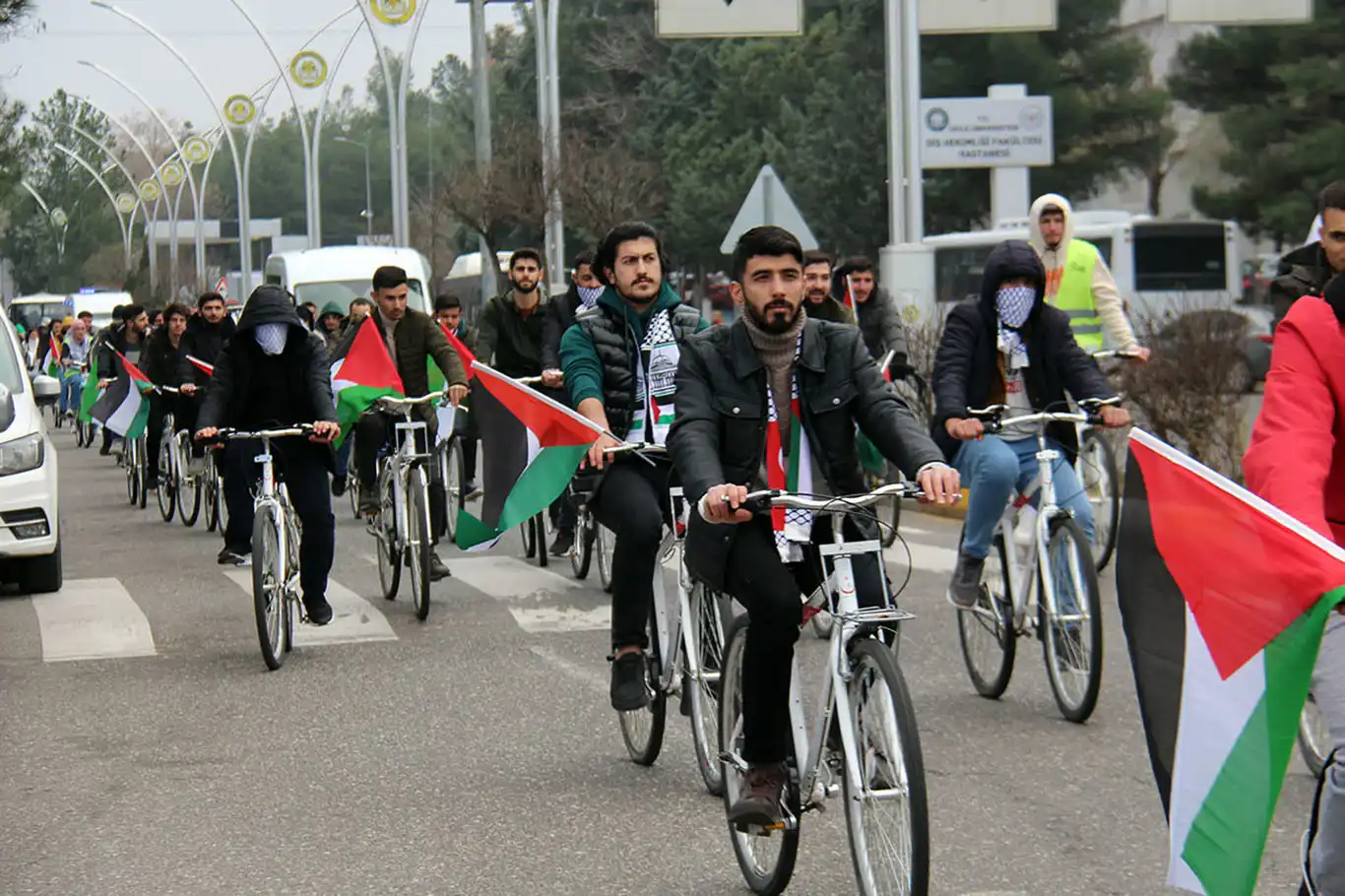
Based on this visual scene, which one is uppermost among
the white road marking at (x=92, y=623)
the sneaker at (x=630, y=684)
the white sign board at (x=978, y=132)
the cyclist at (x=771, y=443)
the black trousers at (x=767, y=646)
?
the white sign board at (x=978, y=132)

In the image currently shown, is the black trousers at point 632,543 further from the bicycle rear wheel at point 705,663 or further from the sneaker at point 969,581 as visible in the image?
the sneaker at point 969,581

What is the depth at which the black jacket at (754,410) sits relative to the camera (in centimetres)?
559

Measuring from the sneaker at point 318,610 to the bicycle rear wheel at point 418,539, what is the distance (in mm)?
791

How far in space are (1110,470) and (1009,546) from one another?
4.24 metres

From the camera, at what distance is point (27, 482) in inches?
485

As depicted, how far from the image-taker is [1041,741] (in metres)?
7.78

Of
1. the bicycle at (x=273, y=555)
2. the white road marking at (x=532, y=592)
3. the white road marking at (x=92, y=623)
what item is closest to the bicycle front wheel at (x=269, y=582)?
the bicycle at (x=273, y=555)

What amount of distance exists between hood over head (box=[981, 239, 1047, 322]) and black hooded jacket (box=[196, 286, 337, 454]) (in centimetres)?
356

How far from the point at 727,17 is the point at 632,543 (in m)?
15.4

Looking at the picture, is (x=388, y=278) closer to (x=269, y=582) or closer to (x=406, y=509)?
(x=406, y=509)

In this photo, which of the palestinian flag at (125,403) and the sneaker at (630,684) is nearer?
the sneaker at (630,684)

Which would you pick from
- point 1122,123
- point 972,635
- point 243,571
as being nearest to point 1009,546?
point 972,635

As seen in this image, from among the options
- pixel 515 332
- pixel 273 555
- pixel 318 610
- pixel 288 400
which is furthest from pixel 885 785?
pixel 515 332

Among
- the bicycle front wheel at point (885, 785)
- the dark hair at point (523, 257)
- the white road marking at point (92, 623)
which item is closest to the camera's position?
the bicycle front wheel at point (885, 785)
